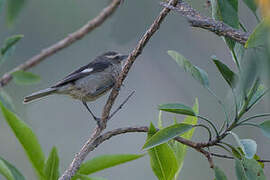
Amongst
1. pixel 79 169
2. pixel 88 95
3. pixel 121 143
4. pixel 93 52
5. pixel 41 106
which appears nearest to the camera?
pixel 79 169

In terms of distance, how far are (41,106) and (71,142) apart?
928 mm

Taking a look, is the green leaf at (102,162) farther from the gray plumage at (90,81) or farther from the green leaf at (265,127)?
the gray plumage at (90,81)

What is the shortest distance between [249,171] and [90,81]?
2638 mm

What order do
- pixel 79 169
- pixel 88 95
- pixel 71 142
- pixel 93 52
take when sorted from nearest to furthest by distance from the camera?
pixel 79 169, pixel 88 95, pixel 71 142, pixel 93 52

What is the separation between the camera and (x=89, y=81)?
162 inches

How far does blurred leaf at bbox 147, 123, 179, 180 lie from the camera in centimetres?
179

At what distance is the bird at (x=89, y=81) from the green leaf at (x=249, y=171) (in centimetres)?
228

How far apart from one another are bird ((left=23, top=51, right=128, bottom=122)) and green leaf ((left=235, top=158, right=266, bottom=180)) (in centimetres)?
228

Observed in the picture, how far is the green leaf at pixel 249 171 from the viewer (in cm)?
163

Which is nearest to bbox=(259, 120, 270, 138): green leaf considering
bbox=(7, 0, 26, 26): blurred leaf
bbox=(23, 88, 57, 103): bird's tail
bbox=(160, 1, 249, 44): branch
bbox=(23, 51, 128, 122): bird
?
bbox=(160, 1, 249, 44): branch

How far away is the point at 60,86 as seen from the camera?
160 inches

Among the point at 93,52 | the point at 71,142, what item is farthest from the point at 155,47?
the point at 71,142

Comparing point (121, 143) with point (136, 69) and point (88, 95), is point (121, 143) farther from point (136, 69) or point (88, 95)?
point (88, 95)

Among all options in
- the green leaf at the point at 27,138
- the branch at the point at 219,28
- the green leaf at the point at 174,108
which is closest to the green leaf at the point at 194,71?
the green leaf at the point at 174,108
